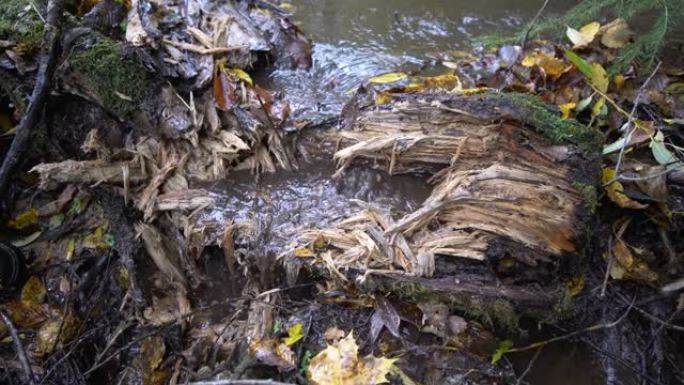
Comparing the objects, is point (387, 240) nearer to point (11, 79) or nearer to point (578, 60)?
point (578, 60)

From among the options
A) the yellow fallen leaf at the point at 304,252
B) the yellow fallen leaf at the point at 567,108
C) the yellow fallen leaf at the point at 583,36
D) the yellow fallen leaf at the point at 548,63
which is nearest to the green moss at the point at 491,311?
the yellow fallen leaf at the point at 304,252

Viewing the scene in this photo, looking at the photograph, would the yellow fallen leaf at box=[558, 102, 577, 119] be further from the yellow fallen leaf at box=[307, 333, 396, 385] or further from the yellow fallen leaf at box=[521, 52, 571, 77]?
the yellow fallen leaf at box=[307, 333, 396, 385]

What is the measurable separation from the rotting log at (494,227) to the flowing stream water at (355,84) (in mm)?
226

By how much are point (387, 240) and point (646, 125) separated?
163 cm

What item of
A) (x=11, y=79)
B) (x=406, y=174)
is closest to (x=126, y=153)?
(x=11, y=79)

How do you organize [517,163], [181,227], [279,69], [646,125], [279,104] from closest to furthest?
[517,163], [646,125], [181,227], [279,104], [279,69]

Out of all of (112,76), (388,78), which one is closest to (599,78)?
(388,78)

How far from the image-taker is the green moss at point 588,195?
224 centimetres

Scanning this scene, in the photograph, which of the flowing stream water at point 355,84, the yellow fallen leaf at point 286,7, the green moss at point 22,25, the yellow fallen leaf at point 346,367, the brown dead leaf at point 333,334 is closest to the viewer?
the yellow fallen leaf at point 346,367

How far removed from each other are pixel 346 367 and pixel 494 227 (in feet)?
3.28

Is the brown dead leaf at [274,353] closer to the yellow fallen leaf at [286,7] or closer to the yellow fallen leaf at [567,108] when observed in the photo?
the yellow fallen leaf at [567,108]

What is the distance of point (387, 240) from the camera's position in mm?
2416

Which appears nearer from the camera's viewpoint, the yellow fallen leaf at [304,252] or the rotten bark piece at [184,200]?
the yellow fallen leaf at [304,252]

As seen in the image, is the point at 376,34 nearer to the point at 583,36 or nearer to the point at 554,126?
the point at 583,36
